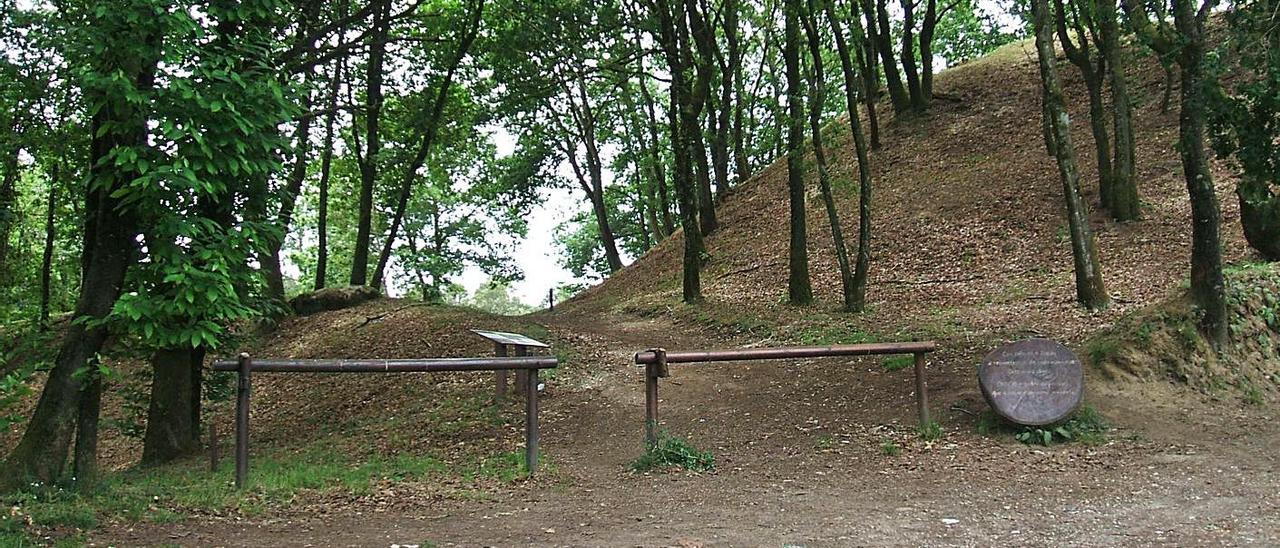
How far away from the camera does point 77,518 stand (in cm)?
565

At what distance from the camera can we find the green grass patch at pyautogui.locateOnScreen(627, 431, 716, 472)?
7.58m

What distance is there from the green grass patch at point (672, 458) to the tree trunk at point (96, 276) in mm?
4591

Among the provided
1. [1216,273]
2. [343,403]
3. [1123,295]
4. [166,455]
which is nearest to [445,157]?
[343,403]

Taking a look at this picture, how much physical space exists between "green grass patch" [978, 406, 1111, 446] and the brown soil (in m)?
0.16

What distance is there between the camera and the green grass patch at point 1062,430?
7535 millimetres

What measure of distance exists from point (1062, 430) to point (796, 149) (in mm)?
7013

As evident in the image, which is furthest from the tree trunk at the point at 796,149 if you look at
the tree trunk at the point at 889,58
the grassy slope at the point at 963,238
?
the tree trunk at the point at 889,58

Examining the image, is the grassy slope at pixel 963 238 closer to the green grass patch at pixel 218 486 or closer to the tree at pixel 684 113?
the tree at pixel 684 113

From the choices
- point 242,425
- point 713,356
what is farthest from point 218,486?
point 713,356

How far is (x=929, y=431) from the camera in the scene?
7965mm

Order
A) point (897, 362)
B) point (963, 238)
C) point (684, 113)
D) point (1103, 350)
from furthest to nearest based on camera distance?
point (963, 238), point (684, 113), point (897, 362), point (1103, 350)

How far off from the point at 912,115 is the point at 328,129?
16.3 metres

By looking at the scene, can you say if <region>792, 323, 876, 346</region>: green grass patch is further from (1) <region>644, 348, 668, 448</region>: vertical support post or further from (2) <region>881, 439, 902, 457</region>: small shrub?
(1) <region>644, 348, 668, 448</region>: vertical support post

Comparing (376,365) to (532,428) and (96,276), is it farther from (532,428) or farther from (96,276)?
(96,276)
